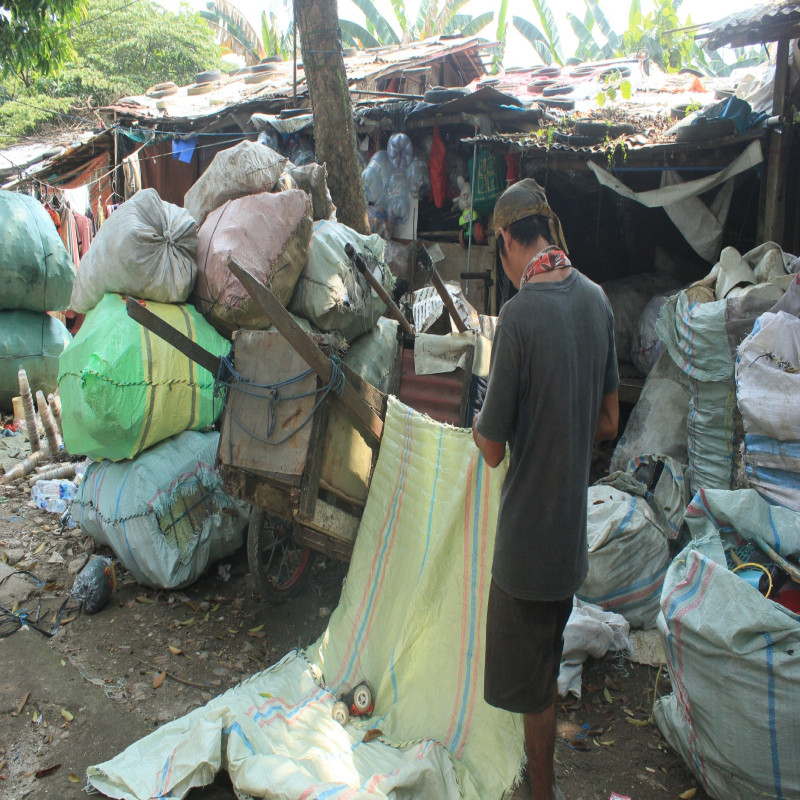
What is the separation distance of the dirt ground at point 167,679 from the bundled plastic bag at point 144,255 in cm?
184

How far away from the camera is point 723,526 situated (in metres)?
3.16

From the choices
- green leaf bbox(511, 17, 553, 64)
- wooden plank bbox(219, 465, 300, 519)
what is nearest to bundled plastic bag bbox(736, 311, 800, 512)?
wooden plank bbox(219, 465, 300, 519)

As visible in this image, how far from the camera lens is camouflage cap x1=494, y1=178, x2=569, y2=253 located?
2033 mm

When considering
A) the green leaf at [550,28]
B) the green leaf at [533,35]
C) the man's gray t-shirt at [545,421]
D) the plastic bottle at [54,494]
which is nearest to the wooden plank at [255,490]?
the man's gray t-shirt at [545,421]

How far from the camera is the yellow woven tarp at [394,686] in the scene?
2330mm

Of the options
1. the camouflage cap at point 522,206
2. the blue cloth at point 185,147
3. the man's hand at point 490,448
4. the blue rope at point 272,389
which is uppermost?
the blue cloth at point 185,147

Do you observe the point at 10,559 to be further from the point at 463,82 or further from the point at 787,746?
the point at 463,82

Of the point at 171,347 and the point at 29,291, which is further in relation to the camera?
the point at 29,291

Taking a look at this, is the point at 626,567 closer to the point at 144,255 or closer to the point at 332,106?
the point at 144,255

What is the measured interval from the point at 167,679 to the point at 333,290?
2372 millimetres

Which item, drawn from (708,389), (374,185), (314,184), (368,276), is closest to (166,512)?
(368,276)

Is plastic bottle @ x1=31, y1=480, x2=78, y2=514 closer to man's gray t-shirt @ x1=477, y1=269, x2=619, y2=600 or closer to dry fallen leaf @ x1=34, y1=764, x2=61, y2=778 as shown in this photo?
dry fallen leaf @ x1=34, y1=764, x2=61, y2=778

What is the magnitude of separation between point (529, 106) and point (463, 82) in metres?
5.07

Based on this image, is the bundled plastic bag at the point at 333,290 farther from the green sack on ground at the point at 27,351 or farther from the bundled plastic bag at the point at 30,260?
the green sack on ground at the point at 27,351
